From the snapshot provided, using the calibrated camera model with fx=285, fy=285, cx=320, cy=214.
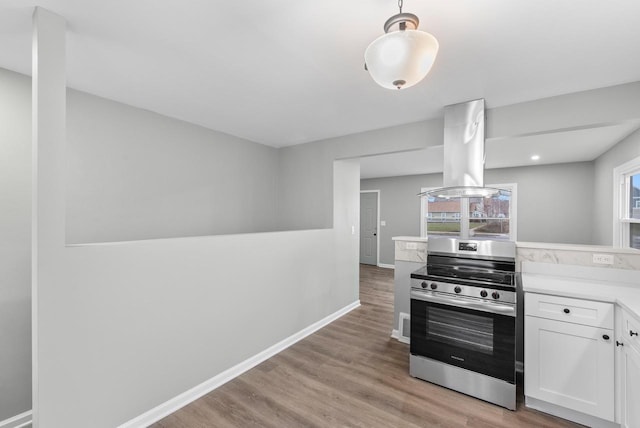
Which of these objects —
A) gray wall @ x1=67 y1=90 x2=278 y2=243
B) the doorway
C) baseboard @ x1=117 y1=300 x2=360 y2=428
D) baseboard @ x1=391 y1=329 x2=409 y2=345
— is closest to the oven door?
baseboard @ x1=391 y1=329 x2=409 y2=345

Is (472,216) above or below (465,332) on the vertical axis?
above

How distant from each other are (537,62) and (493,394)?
238 centimetres

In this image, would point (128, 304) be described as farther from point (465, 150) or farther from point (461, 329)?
point (465, 150)

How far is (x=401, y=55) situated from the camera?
1139 millimetres

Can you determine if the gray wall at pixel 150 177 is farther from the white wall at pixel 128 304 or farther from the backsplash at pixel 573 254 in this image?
the backsplash at pixel 573 254

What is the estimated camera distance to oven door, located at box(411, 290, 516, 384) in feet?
6.99

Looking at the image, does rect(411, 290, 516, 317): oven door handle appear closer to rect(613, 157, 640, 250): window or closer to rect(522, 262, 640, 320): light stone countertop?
rect(522, 262, 640, 320): light stone countertop

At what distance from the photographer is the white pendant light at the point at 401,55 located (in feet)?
3.68

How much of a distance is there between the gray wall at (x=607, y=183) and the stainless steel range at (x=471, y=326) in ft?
8.38

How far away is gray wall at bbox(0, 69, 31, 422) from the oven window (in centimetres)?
308

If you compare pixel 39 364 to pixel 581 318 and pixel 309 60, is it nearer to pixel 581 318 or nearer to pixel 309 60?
pixel 309 60

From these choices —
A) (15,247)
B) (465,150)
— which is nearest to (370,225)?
(465,150)

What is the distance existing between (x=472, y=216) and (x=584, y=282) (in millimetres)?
4588

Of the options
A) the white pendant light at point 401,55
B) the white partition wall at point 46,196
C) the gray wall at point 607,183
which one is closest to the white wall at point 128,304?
the white partition wall at point 46,196
